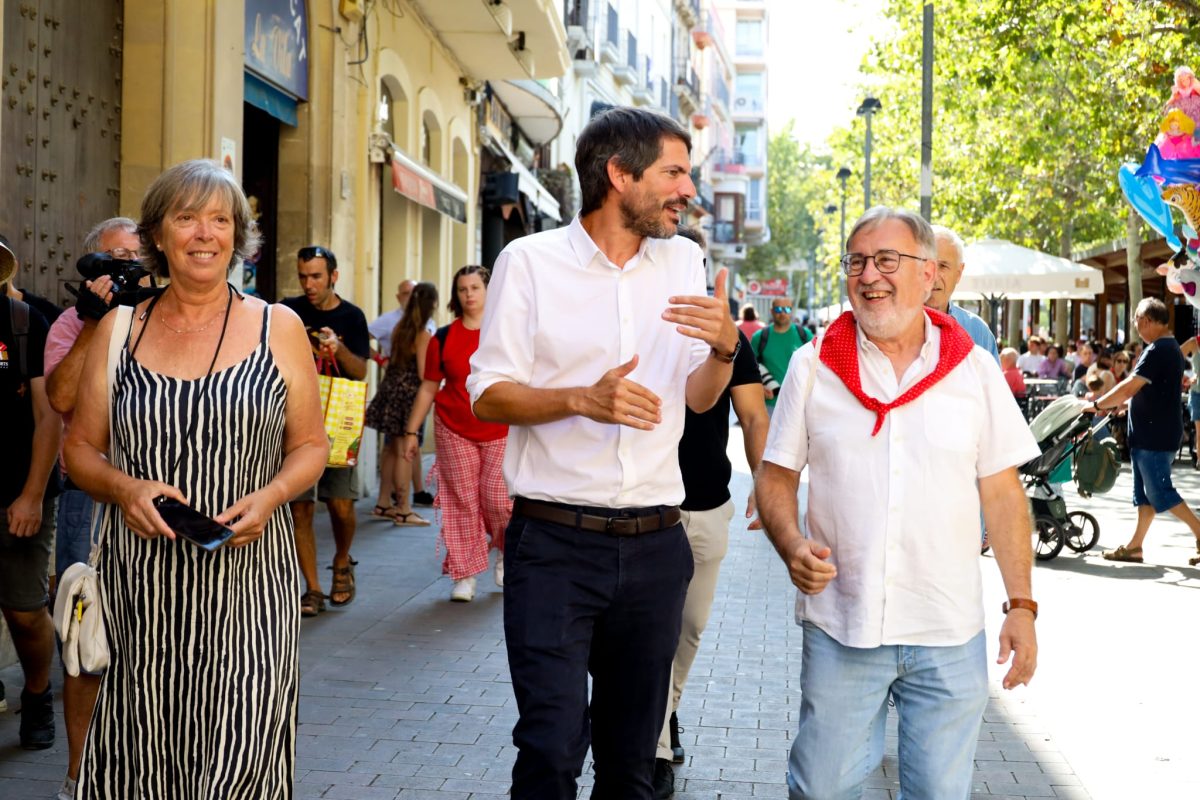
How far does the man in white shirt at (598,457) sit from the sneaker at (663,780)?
148 centimetres

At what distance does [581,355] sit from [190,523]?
102cm

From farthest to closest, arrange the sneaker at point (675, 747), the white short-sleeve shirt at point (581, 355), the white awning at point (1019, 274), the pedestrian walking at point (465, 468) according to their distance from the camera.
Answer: the white awning at point (1019, 274)
the pedestrian walking at point (465, 468)
the sneaker at point (675, 747)
the white short-sleeve shirt at point (581, 355)

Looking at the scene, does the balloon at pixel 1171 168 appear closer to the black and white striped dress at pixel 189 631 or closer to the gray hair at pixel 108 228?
the gray hair at pixel 108 228

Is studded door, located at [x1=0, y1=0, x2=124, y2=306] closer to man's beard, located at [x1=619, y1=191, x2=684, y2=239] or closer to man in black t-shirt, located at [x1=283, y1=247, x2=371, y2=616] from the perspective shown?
man in black t-shirt, located at [x1=283, y1=247, x2=371, y2=616]

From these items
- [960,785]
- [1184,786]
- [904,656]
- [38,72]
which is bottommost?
[1184,786]

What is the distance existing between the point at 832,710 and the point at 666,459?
74 centimetres

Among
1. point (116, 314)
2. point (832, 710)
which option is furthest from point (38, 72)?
point (832, 710)

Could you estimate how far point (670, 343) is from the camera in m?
3.93

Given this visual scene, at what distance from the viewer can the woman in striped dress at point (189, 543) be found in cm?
362

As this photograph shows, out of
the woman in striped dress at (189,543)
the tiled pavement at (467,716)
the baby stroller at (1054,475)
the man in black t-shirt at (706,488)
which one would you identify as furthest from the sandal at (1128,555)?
the woman in striped dress at (189,543)

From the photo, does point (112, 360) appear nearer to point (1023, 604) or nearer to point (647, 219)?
point (647, 219)

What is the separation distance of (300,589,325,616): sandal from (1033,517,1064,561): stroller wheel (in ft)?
18.1

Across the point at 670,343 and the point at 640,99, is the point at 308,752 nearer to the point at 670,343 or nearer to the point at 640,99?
the point at 670,343

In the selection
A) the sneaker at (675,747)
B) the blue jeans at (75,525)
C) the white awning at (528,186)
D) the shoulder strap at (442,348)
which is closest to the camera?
the sneaker at (675,747)
